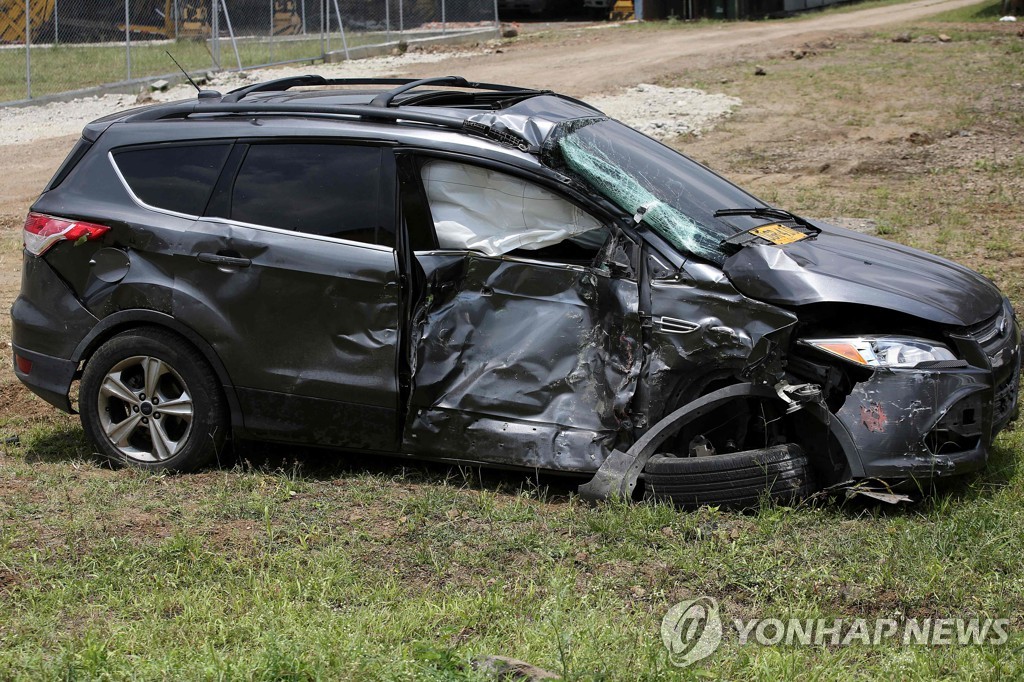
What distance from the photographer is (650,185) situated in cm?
512

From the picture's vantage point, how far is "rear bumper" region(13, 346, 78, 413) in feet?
18.3

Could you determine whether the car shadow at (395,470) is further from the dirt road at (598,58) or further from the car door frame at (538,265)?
the dirt road at (598,58)

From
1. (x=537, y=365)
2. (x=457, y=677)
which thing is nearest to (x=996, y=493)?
(x=537, y=365)

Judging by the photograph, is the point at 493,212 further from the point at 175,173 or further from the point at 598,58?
the point at 598,58

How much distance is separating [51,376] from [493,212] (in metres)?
2.45

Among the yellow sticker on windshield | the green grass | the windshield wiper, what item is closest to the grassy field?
the green grass

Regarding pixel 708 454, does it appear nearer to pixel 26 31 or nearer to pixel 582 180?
pixel 582 180

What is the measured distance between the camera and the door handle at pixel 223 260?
17.1 feet

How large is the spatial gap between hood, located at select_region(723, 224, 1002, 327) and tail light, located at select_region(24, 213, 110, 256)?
313 cm

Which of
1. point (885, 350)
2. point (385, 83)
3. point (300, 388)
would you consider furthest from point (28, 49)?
point (885, 350)

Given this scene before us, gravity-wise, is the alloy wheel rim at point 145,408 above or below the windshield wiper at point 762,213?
below

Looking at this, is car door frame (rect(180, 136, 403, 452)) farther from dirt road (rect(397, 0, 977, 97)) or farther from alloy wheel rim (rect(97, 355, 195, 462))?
dirt road (rect(397, 0, 977, 97))

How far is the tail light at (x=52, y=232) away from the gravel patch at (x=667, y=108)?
1014cm
